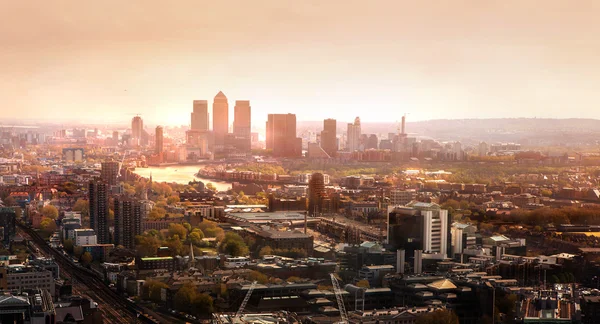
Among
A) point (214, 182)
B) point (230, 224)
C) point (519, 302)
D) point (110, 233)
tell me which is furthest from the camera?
point (214, 182)

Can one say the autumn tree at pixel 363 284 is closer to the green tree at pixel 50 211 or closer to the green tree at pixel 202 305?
the green tree at pixel 202 305

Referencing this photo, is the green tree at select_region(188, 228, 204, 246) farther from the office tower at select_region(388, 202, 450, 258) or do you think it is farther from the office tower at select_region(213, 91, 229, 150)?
the office tower at select_region(213, 91, 229, 150)

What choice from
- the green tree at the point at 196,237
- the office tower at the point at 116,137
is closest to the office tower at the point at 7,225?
the green tree at the point at 196,237

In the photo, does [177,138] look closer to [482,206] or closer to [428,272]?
[482,206]

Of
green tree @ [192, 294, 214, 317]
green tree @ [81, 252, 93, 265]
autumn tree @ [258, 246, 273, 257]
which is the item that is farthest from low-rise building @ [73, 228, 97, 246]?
green tree @ [192, 294, 214, 317]

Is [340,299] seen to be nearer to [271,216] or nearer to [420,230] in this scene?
[420,230]

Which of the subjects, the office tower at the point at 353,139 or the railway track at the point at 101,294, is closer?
the railway track at the point at 101,294

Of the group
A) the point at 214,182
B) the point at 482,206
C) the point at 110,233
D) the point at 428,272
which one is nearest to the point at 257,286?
the point at 428,272
